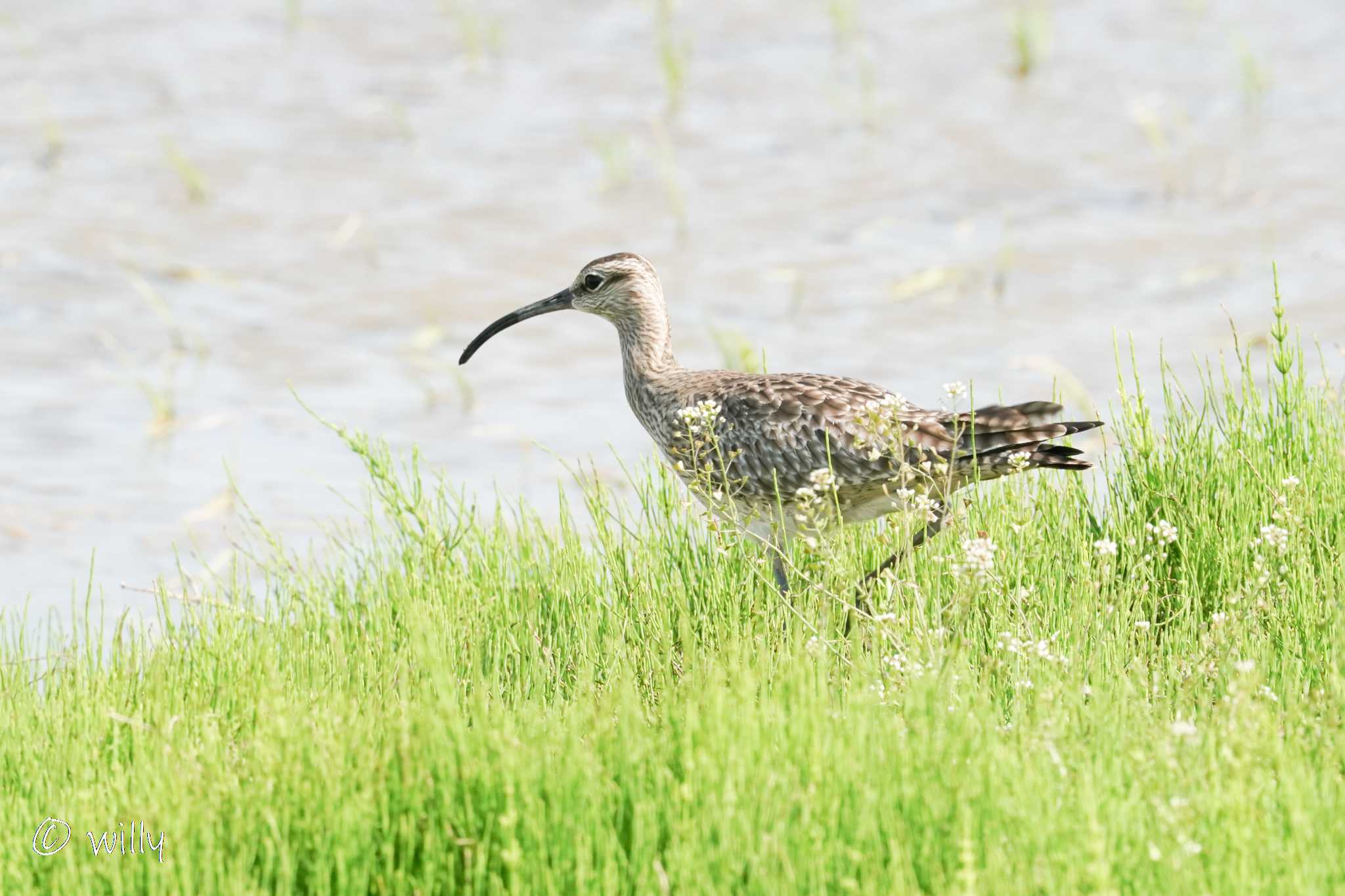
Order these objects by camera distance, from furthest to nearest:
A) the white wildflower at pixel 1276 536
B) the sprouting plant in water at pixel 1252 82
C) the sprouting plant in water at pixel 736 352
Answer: the sprouting plant in water at pixel 1252 82 < the sprouting plant in water at pixel 736 352 < the white wildflower at pixel 1276 536

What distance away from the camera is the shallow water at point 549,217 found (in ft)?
36.6

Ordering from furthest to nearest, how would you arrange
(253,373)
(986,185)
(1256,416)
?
(986,185) → (253,373) → (1256,416)

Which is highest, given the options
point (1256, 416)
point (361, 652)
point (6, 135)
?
point (6, 135)

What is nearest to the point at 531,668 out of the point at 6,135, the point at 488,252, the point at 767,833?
the point at 767,833

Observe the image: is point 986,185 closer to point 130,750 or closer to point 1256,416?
point 1256,416

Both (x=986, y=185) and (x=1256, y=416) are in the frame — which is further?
(x=986, y=185)

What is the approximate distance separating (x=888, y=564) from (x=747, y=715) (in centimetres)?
211

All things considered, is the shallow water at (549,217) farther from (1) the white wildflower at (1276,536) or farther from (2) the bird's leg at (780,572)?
(1) the white wildflower at (1276,536)

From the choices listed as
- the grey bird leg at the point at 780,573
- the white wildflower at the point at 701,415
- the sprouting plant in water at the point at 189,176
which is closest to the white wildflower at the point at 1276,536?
the white wildflower at the point at 701,415

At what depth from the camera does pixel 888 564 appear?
20.4 feet

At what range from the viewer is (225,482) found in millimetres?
10367

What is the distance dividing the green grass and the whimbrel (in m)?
0.20

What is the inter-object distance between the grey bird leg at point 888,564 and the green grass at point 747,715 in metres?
0.09

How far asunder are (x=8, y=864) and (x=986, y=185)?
11353mm
